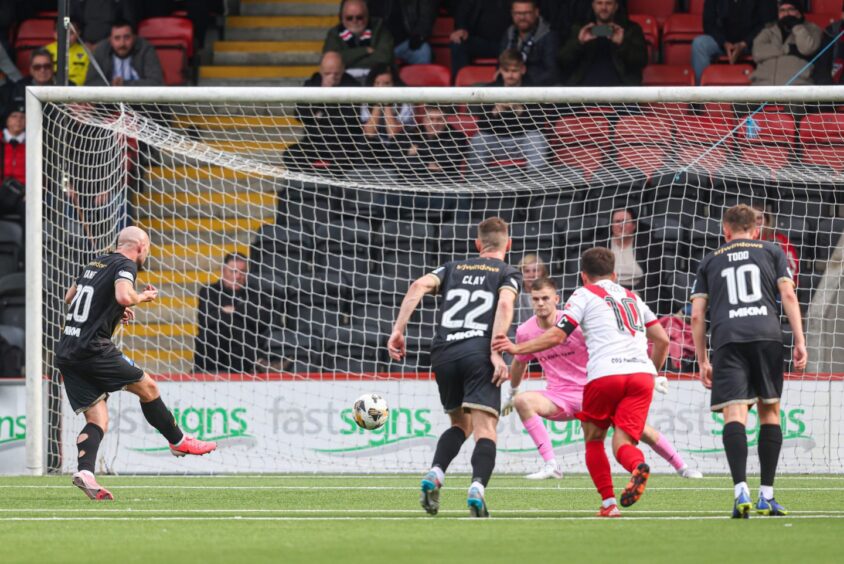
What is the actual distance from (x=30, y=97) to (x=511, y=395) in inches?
183

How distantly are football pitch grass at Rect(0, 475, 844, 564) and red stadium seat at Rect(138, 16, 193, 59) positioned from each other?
7.77m

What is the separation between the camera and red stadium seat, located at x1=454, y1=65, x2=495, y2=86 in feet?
49.7

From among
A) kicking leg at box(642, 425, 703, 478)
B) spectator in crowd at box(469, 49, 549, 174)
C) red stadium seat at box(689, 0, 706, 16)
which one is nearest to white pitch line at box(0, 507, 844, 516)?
kicking leg at box(642, 425, 703, 478)

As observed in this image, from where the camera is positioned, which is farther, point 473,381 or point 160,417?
point 160,417

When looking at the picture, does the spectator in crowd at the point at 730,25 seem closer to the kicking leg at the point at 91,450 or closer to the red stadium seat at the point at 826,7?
the red stadium seat at the point at 826,7

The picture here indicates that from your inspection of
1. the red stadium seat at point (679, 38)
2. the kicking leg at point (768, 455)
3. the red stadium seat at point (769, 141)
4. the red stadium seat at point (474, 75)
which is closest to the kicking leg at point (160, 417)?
the kicking leg at point (768, 455)

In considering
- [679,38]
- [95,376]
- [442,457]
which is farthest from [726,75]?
[442,457]

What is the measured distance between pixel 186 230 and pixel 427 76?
3495 millimetres

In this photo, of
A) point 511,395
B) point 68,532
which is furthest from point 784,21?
point 68,532

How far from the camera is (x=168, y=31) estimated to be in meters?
16.7

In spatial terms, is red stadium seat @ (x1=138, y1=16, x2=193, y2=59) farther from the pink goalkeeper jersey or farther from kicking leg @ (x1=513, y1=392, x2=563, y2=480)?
kicking leg @ (x1=513, y1=392, x2=563, y2=480)

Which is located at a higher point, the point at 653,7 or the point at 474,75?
the point at 653,7

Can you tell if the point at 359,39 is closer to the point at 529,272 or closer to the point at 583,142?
the point at 583,142

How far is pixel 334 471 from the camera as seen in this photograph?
1223cm
